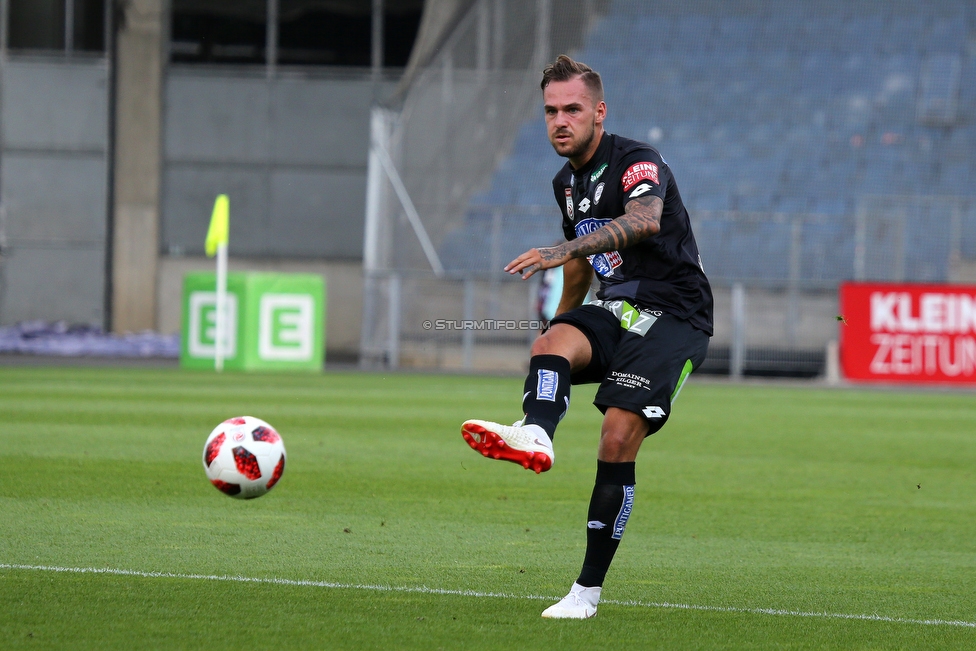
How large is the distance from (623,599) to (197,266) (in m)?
27.7

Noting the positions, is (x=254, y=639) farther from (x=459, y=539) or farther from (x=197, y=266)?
(x=197, y=266)

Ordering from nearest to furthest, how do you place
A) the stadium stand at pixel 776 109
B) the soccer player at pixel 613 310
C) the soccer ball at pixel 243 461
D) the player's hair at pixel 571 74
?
the soccer player at pixel 613 310 → the player's hair at pixel 571 74 → the soccer ball at pixel 243 461 → the stadium stand at pixel 776 109

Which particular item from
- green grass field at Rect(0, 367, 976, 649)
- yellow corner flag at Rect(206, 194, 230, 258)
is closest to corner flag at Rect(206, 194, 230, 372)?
yellow corner flag at Rect(206, 194, 230, 258)

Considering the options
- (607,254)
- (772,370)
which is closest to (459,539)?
(607,254)

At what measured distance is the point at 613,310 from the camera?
4883 mm

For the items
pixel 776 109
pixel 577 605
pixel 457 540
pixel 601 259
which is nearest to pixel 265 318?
pixel 776 109

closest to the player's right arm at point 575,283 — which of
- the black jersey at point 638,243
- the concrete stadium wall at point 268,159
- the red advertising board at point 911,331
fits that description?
the black jersey at point 638,243

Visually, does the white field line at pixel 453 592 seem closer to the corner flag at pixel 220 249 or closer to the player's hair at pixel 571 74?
the player's hair at pixel 571 74

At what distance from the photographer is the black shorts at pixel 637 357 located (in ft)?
15.3

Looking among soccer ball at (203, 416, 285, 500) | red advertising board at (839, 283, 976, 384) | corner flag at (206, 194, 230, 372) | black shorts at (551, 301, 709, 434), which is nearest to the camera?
black shorts at (551, 301, 709, 434)

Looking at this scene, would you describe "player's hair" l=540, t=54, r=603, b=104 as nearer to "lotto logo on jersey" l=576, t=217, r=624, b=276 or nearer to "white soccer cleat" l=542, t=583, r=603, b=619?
"lotto logo on jersey" l=576, t=217, r=624, b=276

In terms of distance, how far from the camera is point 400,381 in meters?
21.1

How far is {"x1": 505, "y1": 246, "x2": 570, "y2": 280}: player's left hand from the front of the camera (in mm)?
4230

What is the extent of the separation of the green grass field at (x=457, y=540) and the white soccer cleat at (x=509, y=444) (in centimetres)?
57
